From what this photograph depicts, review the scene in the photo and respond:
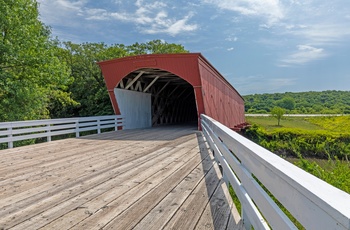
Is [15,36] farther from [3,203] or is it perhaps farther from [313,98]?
[313,98]

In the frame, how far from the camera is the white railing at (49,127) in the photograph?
7.52 m

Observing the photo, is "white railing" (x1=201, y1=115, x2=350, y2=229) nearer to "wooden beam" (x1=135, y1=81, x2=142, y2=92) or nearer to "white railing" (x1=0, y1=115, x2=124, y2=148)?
"white railing" (x1=0, y1=115, x2=124, y2=148)

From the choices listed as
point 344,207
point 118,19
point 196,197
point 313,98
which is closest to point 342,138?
point 118,19

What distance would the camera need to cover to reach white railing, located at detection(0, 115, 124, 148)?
24.7ft

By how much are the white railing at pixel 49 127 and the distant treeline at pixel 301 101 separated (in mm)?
77099

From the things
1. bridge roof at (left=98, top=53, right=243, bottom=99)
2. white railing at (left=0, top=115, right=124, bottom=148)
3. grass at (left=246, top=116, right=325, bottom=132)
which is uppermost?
bridge roof at (left=98, top=53, right=243, bottom=99)

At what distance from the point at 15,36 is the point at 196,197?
13757 millimetres

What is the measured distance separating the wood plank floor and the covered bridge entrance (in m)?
6.07

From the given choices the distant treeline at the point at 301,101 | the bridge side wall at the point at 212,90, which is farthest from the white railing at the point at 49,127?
the distant treeline at the point at 301,101

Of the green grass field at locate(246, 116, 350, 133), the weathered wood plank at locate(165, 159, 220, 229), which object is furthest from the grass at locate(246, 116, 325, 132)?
the weathered wood plank at locate(165, 159, 220, 229)

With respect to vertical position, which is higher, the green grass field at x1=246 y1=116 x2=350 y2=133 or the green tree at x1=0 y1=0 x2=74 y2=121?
the green tree at x1=0 y1=0 x2=74 y2=121

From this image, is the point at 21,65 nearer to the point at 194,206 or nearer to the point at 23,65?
the point at 23,65

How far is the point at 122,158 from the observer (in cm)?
564

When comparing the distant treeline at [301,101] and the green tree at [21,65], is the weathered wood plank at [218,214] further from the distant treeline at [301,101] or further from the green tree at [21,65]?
the distant treeline at [301,101]
